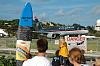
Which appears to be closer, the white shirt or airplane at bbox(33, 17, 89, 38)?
the white shirt

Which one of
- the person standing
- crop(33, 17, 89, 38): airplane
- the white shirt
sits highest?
the white shirt

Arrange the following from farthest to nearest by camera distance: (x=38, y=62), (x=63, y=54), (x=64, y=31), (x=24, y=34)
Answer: (x=64, y=31) < (x=63, y=54) < (x=24, y=34) < (x=38, y=62)

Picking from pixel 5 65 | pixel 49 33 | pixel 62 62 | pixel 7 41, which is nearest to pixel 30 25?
pixel 62 62

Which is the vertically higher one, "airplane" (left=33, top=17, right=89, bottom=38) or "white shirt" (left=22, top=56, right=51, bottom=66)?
"white shirt" (left=22, top=56, right=51, bottom=66)

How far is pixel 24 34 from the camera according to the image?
28.2 ft

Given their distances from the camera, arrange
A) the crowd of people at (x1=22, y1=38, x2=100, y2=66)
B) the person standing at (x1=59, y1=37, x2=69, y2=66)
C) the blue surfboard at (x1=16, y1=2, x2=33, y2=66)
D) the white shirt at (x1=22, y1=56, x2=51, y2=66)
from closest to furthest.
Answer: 1. the crowd of people at (x1=22, y1=38, x2=100, y2=66)
2. the white shirt at (x1=22, y1=56, x2=51, y2=66)
3. the blue surfboard at (x1=16, y1=2, x2=33, y2=66)
4. the person standing at (x1=59, y1=37, x2=69, y2=66)

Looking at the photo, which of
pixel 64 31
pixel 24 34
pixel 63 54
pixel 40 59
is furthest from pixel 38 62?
pixel 64 31

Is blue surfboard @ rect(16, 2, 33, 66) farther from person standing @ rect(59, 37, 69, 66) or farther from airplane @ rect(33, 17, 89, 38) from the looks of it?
airplane @ rect(33, 17, 89, 38)

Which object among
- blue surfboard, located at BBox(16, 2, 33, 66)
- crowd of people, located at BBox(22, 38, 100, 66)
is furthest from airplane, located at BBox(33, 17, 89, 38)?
crowd of people, located at BBox(22, 38, 100, 66)

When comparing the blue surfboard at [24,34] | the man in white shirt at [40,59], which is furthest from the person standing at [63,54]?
the man in white shirt at [40,59]

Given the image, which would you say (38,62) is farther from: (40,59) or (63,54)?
(63,54)

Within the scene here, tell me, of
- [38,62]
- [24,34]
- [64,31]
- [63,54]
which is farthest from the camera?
[64,31]

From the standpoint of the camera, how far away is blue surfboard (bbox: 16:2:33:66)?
846cm

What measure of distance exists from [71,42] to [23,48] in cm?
1423
